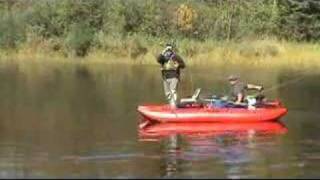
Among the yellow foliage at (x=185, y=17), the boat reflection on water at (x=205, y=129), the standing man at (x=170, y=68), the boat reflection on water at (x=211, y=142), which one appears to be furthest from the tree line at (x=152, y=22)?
the boat reflection on water at (x=211, y=142)

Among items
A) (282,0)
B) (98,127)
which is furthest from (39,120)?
(282,0)

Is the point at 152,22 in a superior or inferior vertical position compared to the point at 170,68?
inferior

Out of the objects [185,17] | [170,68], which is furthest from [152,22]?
[170,68]

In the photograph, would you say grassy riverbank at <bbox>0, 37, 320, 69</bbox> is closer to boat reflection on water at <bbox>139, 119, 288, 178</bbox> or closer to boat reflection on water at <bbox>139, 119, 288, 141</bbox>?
boat reflection on water at <bbox>139, 119, 288, 141</bbox>

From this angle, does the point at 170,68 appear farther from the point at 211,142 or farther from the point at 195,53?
the point at 195,53

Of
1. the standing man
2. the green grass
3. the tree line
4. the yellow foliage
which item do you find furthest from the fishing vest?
the yellow foliage

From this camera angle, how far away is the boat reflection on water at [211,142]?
50.9ft

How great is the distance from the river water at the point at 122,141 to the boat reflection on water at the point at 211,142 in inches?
0.8

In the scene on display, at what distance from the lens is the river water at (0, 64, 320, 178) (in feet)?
48.9

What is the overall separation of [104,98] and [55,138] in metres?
9.41

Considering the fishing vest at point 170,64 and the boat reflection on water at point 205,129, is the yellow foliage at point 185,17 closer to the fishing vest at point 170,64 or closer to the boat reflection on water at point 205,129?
the fishing vest at point 170,64

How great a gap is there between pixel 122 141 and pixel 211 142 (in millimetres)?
1946

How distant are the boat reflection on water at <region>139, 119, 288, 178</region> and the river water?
0.02 metres

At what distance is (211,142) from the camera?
18484mm
